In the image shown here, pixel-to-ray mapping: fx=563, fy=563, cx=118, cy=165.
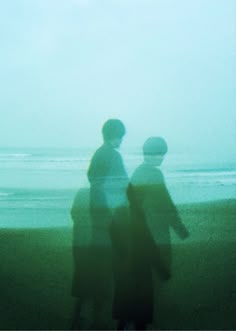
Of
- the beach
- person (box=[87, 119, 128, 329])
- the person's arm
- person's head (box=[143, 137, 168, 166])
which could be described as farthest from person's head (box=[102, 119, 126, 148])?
the beach

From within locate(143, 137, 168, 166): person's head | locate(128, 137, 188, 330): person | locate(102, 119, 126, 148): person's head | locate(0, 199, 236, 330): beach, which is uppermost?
locate(102, 119, 126, 148): person's head

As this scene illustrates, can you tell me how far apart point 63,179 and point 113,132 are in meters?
0.44

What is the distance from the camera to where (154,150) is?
315 cm

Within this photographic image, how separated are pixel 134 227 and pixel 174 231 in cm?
28

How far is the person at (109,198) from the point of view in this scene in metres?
3.11

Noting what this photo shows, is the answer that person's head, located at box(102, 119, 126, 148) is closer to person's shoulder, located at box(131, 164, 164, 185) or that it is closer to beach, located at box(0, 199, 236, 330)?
person's shoulder, located at box(131, 164, 164, 185)

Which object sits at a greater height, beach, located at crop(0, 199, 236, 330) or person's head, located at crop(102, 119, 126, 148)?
person's head, located at crop(102, 119, 126, 148)

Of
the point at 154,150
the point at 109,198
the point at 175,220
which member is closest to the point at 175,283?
the point at 175,220

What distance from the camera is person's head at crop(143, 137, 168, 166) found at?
3119 millimetres

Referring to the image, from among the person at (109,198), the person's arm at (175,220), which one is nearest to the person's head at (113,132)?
the person at (109,198)

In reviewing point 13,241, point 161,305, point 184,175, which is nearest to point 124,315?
point 161,305

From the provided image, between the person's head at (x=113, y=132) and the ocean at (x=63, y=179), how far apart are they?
0.12m

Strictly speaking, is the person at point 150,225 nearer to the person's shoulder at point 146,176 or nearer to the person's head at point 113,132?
the person's shoulder at point 146,176

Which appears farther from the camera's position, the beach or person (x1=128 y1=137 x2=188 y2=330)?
the beach
